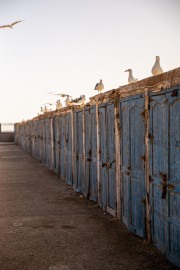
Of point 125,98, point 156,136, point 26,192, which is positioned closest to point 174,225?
point 156,136

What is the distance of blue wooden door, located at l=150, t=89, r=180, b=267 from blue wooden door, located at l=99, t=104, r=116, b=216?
7.54 feet

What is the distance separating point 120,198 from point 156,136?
2.49m

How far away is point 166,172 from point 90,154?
5.01 m

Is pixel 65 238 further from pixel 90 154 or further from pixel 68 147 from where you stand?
pixel 68 147

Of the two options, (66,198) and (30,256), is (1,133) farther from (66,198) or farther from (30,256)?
(30,256)

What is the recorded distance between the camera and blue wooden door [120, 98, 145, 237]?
6.60m

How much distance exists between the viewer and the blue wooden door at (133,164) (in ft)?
21.6

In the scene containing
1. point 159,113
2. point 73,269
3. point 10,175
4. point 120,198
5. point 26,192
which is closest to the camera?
point 73,269

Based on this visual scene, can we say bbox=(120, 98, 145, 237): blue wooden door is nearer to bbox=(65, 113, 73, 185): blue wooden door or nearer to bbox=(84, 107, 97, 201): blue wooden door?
bbox=(84, 107, 97, 201): blue wooden door

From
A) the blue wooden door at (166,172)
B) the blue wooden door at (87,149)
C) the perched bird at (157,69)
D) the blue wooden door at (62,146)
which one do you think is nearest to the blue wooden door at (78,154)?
the blue wooden door at (87,149)

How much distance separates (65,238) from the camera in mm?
6797

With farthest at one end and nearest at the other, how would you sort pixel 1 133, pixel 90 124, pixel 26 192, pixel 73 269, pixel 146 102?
pixel 1 133 → pixel 26 192 → pixel 90 124 → pixel 146 102 → pixel 73 269

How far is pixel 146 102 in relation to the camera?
6223mm

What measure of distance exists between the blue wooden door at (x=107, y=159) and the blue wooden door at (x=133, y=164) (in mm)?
688
